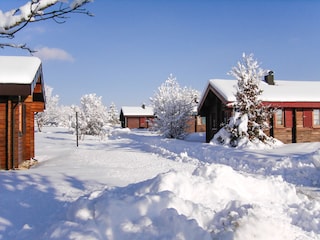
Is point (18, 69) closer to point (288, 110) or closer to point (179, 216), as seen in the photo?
point (179, 216)

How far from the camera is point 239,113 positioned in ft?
60.9

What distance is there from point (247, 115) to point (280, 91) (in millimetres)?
5553

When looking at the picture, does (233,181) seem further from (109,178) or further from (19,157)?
(19,157)

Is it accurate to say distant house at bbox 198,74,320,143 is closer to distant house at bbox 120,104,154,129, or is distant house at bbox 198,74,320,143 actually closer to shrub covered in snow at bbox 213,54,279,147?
shrub covered in snow at bbox 213,54,279,147

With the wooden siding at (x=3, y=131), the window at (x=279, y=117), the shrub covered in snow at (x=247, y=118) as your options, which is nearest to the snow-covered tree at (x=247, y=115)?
the shrub covered in snow at (x=247, y=118)

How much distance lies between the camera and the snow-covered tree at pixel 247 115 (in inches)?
713

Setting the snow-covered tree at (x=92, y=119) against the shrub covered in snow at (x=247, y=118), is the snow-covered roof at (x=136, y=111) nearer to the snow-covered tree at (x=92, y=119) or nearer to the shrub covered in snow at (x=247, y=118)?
the snow-covered tree at (x=92, y=119)

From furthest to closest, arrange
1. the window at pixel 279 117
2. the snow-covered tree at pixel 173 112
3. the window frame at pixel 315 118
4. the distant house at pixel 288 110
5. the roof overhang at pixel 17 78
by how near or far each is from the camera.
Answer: the snow-covered tree at pixel 173 112
the window frame at pixel 315 118
the window at pixel 279 117
the distant house at pixel 288 110
the roof overhang at pixel 17 78

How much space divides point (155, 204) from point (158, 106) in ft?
81.5

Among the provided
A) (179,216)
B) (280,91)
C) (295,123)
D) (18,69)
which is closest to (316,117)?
(295,123)

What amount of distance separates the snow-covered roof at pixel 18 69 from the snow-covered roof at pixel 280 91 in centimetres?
1186

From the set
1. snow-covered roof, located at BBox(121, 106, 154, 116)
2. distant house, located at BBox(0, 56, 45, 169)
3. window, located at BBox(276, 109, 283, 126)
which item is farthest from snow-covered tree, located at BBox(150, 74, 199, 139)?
snow-covered roof, located at BBox(121, 106, 154, 116)

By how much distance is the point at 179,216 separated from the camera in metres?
4.31

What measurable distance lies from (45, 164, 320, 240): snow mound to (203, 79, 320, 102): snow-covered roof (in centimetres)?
1428
